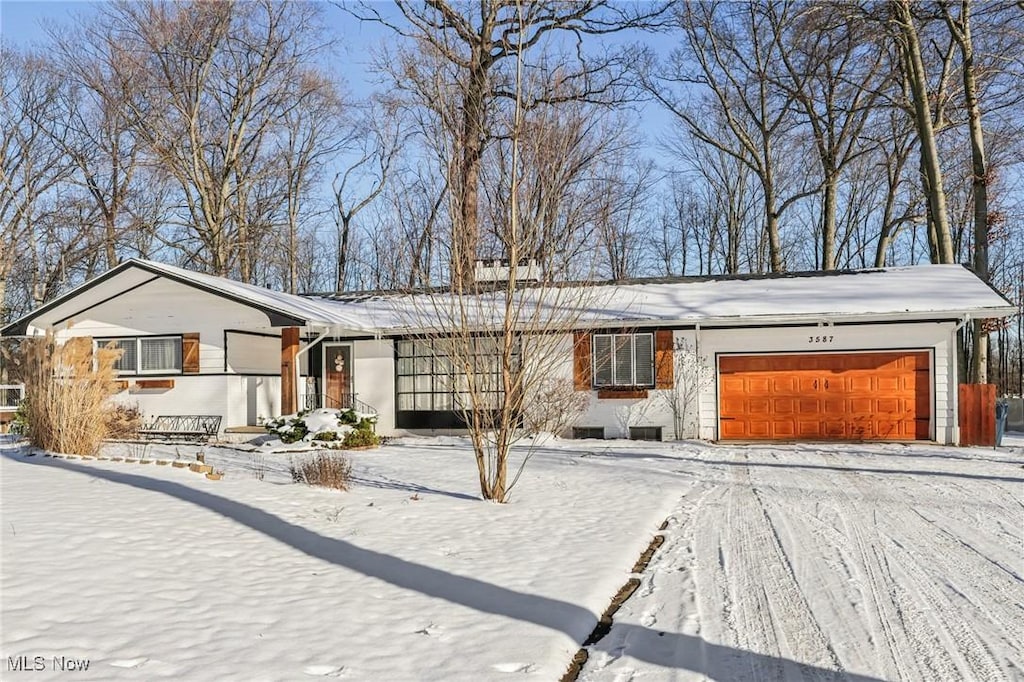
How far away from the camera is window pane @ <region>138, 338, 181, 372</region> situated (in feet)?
57.1

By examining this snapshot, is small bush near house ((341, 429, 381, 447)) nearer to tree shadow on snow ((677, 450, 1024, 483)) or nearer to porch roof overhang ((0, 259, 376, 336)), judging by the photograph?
porch roof overhang ((0, 259, 376, 336))

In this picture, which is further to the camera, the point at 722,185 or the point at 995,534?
the point at 722,185

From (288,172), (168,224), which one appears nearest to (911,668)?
(168,224)

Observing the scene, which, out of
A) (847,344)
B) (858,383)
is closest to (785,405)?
(858,383)

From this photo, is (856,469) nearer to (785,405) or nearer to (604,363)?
(785,405)

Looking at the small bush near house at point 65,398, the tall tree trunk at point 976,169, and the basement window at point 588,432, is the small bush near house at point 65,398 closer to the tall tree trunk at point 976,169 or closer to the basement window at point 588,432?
the basement window at point 588,432

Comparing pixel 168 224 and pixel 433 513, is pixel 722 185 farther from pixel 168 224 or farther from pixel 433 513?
pixel 433 513

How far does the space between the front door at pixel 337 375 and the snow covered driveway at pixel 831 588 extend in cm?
1036

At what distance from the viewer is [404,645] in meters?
4.30

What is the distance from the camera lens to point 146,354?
57.9ft

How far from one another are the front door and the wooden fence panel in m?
13.2

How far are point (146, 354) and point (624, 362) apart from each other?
35.2 ft

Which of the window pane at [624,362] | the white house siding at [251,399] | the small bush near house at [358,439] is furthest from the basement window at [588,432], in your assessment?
the white house siding at [251,399]

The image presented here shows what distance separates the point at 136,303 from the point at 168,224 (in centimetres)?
1044
